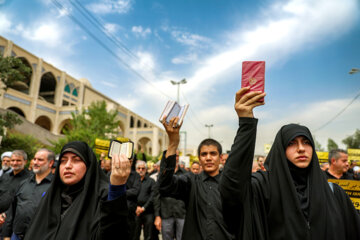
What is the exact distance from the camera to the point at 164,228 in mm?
5383

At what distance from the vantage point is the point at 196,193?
9.10 ft

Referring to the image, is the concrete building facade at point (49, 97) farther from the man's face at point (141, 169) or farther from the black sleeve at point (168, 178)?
the black sleeve at point (168, 178)

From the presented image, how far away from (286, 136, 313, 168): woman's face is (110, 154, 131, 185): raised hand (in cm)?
134

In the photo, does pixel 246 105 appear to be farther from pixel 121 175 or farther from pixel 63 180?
pixel 63 180

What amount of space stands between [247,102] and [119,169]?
3.12ft

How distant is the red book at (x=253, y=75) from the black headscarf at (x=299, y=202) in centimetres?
69

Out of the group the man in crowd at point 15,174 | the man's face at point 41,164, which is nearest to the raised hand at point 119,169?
the man's face at point 41,164

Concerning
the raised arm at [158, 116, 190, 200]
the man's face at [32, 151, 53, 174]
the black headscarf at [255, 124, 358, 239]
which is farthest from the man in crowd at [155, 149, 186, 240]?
the black headscarf at [255, 124, 358, 239]

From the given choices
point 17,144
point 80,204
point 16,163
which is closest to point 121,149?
point 80,204

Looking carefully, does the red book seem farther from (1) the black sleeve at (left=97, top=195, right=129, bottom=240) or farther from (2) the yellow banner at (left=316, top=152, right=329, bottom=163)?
(2) the yellow banner at (left=316, top=152, right=329, bottom=163)

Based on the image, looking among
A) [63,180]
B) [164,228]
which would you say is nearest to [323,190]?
[63,180]

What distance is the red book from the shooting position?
1.59 m

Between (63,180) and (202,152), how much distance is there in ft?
5.49

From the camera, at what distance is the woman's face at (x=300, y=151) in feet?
6.47
